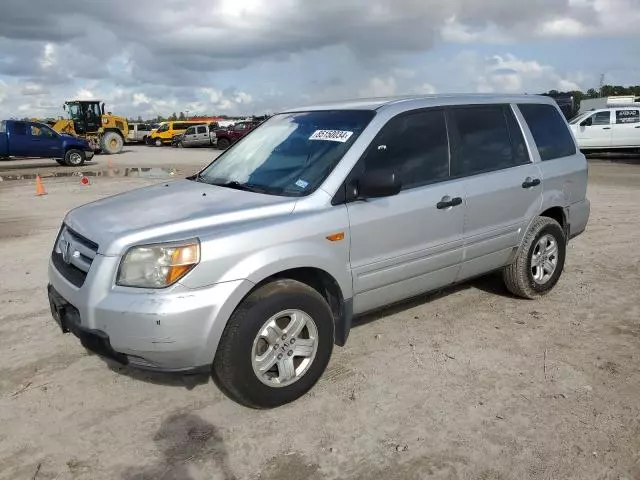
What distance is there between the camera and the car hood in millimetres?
2941

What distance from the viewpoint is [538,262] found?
4.96 m

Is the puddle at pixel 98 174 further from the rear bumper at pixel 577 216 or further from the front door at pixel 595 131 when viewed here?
the front door at pixel 595 131

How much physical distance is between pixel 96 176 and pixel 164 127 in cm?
2518

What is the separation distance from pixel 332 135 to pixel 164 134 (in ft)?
132

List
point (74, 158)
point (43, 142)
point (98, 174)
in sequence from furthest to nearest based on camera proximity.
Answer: point (74, 158) < point (43, 142) < point (98, 174)

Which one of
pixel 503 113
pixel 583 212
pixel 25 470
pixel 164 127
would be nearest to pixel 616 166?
pixel 583 212

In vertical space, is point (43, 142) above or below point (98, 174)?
above

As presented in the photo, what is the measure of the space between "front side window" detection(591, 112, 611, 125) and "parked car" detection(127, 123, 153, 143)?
109 feet

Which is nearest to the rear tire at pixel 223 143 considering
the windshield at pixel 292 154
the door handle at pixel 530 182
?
the windshield at pixel 292 154

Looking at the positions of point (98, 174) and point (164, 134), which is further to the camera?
point (164, 134)

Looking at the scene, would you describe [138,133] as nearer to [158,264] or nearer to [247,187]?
[247,187]

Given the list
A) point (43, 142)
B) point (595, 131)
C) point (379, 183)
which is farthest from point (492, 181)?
point (43, 142)

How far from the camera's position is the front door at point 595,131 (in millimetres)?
19969

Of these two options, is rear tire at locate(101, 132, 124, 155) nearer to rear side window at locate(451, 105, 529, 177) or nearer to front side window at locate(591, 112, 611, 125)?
front side window at locate(591, 112, 611, 125)
